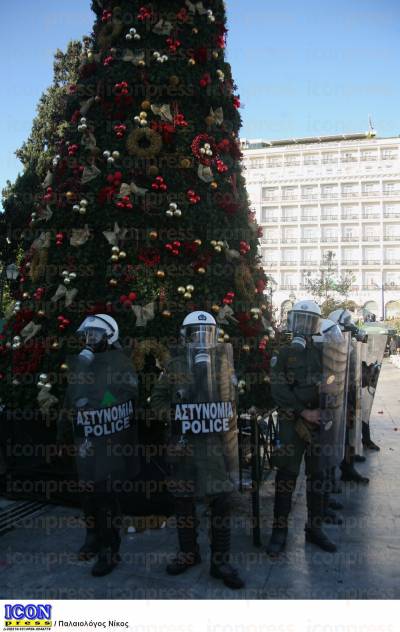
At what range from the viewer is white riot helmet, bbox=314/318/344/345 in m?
4.74

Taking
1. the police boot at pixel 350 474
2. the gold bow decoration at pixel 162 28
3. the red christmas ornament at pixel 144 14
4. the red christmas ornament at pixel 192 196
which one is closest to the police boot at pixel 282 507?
the police boot at pixel 350 474

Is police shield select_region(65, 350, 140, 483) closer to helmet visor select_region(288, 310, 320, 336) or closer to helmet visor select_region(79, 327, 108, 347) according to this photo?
helmet visor select_region(79, 327, 108, 347)

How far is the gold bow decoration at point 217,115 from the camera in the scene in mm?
5762

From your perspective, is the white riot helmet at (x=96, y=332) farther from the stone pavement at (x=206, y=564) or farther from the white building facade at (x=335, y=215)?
the white building facade at (x=335, y=215)

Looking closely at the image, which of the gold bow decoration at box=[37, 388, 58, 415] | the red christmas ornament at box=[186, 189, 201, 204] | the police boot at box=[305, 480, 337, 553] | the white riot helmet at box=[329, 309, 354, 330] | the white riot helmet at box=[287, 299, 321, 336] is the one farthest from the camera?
the white riot helmet at box=[329, 309, 354, 330]

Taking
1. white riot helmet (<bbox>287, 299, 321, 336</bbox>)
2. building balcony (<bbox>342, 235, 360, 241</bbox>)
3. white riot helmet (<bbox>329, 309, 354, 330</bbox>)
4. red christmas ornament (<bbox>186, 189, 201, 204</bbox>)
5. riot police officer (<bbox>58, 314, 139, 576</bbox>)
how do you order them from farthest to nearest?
building balcony (<bbox>342, 235, 360, 241</bbox>), white riot helmet (<bbox>329, 309, 354, 330</bbox>), red christmas ornament (<bbox>186, 189, 201, 204</bbox>), white riot helmet (<bbox>287, 299, 321, 336</bbox>), riot police officer (<bbox>58, 314, 139, 576</bbox>)

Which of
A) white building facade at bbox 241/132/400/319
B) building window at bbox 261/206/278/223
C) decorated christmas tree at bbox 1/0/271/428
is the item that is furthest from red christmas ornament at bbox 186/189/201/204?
building window at bbox 261/206/278/223

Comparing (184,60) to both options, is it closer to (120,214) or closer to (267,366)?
(120,214)

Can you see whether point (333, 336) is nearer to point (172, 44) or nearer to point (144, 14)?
point (172, 44)

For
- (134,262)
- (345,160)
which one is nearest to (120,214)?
(134,262)

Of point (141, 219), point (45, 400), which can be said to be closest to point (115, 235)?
point (141, 219)

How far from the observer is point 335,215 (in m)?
60.2

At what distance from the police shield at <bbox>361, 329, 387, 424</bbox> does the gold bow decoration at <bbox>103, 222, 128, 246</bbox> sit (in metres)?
3.72

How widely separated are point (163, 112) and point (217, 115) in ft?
2.20
